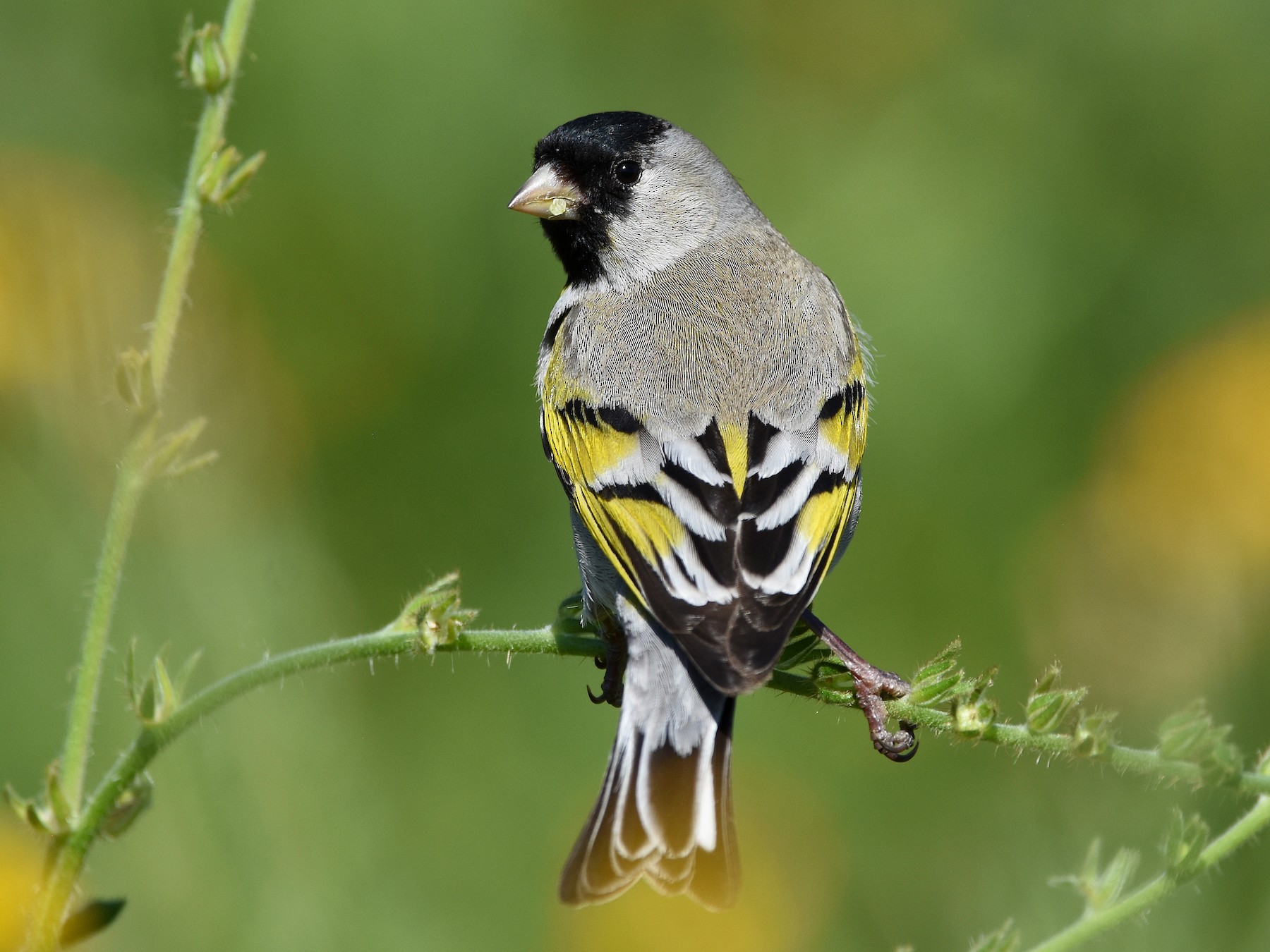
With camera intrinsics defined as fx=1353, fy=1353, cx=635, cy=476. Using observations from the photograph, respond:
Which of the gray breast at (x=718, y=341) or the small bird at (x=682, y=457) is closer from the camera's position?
the small bird at (x=682, y=457)

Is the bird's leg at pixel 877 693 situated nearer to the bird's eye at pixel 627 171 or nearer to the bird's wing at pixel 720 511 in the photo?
the bird's wing at pixel 720 511

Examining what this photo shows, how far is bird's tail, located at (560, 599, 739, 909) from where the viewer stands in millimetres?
2953

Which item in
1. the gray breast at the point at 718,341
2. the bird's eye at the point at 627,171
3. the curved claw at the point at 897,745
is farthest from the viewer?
the bird's eye at the point at 627,171

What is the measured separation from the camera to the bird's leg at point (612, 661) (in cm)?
370

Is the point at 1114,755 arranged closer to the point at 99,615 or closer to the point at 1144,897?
the point at 1144,897

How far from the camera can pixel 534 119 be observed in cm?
670

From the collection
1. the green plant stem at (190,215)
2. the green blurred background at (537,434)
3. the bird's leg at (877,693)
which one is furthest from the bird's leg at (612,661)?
the green plant stem at (190,215)

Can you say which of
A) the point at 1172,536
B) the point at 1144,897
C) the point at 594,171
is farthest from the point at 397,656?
the point at 1172,536

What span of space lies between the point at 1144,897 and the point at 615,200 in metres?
3.23

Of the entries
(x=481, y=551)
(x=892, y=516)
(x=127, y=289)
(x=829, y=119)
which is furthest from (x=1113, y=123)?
(x=127, y=289)

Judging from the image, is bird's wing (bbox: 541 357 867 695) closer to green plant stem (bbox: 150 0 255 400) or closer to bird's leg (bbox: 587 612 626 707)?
bird's leg (bbox: 587 612 626 707)

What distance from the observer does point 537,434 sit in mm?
6473

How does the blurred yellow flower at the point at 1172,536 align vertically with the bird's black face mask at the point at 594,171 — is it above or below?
below

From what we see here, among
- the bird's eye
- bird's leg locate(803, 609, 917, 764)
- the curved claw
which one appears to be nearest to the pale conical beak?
the bird's eye
